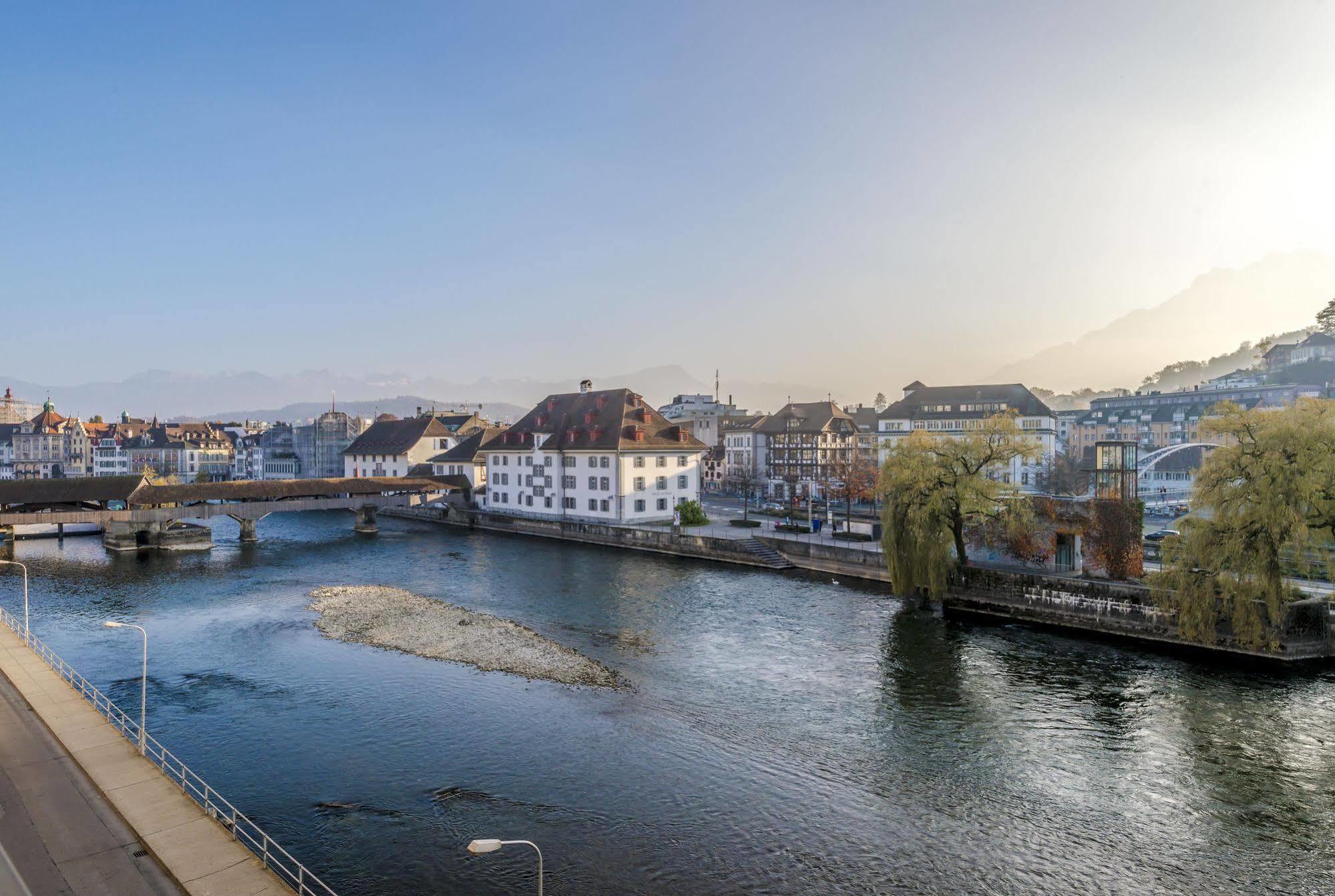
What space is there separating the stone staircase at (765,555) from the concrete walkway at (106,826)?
1789 inches

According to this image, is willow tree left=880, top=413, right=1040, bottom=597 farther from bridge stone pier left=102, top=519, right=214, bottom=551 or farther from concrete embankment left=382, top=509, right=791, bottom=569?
bridge stone pier left=102, top=519, right=214, bottom=551

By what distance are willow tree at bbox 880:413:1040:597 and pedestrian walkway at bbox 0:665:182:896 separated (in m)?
40.4

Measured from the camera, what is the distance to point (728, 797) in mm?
23344

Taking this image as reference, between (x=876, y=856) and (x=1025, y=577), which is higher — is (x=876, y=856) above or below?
below

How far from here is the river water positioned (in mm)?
19984

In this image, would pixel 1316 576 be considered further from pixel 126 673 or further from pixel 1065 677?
pixel 126 673

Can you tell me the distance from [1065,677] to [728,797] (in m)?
19.3

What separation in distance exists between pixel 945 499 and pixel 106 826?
42172 mm

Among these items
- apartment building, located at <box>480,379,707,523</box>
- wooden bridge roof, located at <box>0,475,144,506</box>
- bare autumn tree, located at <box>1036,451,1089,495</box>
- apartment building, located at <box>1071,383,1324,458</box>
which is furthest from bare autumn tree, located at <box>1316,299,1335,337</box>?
wooden bridge roof, located at <box>0,475,144,506</box>

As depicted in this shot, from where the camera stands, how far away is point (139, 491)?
74250mm

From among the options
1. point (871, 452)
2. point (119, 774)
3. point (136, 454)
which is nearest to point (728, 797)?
point (119, 774)

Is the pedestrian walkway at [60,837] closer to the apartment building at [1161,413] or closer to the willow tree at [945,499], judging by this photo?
the willow tree at [945,499]

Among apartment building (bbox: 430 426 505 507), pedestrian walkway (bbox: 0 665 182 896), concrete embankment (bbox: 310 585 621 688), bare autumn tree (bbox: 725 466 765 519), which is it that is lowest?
concrete embankment (bbox: 310 585 621 688)

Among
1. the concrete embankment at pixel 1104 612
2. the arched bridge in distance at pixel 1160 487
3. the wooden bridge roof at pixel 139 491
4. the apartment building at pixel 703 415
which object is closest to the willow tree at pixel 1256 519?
the concrete embankment at pixel 1104 612
